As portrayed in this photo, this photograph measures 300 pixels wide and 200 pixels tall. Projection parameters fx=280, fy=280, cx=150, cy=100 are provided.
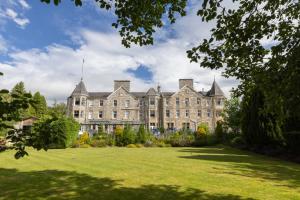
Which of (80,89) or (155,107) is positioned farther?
(155,107)

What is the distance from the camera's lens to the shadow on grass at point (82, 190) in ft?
27.5

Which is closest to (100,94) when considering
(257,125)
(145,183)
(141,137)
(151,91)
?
(151,91)

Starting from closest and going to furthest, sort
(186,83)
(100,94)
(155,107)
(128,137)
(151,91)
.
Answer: (128,137), (155,107), (151,91), (186,83), (100,94)

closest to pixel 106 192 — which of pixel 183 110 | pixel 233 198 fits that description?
pixel 233 198

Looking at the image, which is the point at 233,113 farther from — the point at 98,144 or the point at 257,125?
the point at 98,144

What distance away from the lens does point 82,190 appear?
360 inches

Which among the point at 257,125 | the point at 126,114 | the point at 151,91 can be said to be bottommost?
the point at 257,125

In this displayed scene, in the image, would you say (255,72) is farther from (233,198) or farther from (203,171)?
(203,171)

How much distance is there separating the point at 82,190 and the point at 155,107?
166ft

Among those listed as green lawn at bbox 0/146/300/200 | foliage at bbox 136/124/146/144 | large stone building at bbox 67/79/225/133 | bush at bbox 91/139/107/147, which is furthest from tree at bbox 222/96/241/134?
green lawn at bbox 0/146/300/200

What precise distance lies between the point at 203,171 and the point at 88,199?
652cm

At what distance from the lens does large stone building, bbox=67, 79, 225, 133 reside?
5969 centimetres

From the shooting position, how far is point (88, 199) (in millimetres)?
8023

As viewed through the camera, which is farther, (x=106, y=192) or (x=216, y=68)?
(x=106, y=192)
